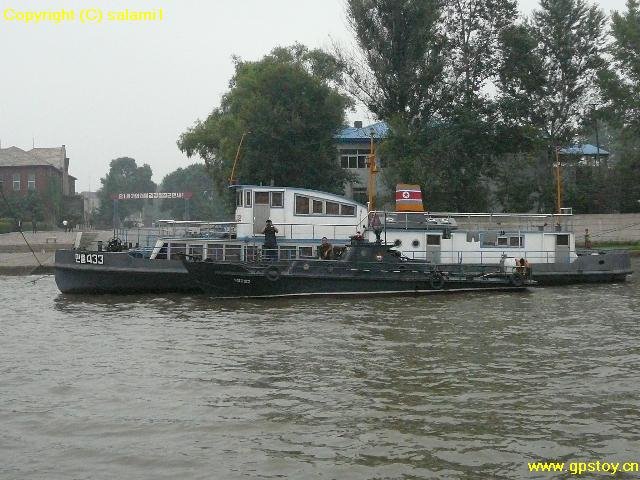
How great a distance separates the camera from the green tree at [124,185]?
4279 inches

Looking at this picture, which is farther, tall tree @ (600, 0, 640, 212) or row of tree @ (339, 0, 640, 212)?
tall tree @ (600, 0, 640, 212)

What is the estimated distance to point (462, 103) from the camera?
4791 centimetres

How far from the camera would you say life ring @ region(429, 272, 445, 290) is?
26.3 meters

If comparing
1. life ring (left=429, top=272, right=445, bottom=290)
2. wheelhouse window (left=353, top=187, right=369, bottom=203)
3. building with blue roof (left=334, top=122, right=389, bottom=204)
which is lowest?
life ring (left=429, top=272, right=445, bottom=290)

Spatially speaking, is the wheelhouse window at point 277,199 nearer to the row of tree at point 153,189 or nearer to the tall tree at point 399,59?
the tall tree at point 399,59

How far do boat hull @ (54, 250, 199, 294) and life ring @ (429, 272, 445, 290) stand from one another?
27.6ft

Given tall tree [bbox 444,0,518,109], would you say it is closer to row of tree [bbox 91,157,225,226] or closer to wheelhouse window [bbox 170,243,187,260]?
wheelhouse window [bbox 170,243,187,260]

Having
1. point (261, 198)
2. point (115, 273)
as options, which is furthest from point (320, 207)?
point (115, 273)

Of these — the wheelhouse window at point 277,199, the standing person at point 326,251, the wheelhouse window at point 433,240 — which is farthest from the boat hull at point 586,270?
the wheelhouse window at point 277,199

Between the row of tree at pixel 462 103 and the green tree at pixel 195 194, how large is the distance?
4632 centimetres

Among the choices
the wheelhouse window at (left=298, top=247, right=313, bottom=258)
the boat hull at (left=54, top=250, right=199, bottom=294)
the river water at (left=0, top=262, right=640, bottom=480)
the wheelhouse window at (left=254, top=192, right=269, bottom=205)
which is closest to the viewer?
the river water at (left=0, top=262, right=640, bottom=480)

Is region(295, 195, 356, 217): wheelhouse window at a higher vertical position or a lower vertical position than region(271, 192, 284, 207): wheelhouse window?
lower

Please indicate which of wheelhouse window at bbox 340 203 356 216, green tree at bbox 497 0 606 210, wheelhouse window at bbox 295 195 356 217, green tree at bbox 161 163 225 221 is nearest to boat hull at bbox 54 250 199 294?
wheelhouse window at bbox 295 195 356 217

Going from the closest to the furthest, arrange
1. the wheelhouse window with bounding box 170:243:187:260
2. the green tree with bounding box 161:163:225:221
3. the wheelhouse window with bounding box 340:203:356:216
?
the wheelhouse window with bounding box 170:243:187:260, the wheelhouse window with bounding box 340:203:356:216, the green tree with bounding box 161:163:225:221
